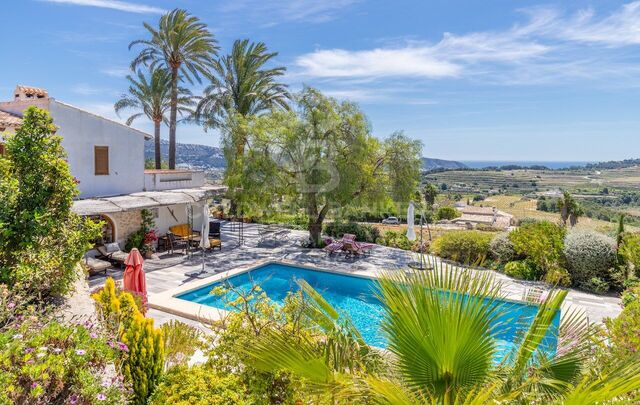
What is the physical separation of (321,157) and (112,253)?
11137 mm

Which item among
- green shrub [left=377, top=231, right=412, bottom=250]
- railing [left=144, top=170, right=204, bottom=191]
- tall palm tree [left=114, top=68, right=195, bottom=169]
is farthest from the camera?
tall palm tree [left=114, top=68, right=195, bottom=169]

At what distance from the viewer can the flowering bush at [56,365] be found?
341 cm

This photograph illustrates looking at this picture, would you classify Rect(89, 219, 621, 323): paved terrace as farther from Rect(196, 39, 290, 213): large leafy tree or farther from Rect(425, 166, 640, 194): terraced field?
Rect(425, 166, 640, 194): terraced field

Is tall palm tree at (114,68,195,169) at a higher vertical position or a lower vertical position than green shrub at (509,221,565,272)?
higher

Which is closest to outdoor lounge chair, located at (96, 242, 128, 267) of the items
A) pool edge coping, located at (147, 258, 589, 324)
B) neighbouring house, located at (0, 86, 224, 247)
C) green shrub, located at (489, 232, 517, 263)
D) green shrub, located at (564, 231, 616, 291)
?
neighbouring house, located at (0, 86, 224, 247)

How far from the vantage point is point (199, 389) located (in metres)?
4.71

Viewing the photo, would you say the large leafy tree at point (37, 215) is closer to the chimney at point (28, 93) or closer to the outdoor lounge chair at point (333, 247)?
the chimney at point (28, 93)

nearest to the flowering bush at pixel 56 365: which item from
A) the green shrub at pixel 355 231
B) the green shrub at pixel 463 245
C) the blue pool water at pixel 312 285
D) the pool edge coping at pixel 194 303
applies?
the pool edge coping at pixel 194 303

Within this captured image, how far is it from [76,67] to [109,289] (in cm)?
2963

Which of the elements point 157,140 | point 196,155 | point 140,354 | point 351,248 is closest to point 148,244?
point 351,248

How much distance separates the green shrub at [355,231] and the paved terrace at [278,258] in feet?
4.95

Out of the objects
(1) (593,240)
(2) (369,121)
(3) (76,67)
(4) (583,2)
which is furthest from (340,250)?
(3) (76,67)

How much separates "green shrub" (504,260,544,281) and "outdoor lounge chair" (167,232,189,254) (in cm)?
1582

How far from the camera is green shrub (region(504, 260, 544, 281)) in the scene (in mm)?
16141
